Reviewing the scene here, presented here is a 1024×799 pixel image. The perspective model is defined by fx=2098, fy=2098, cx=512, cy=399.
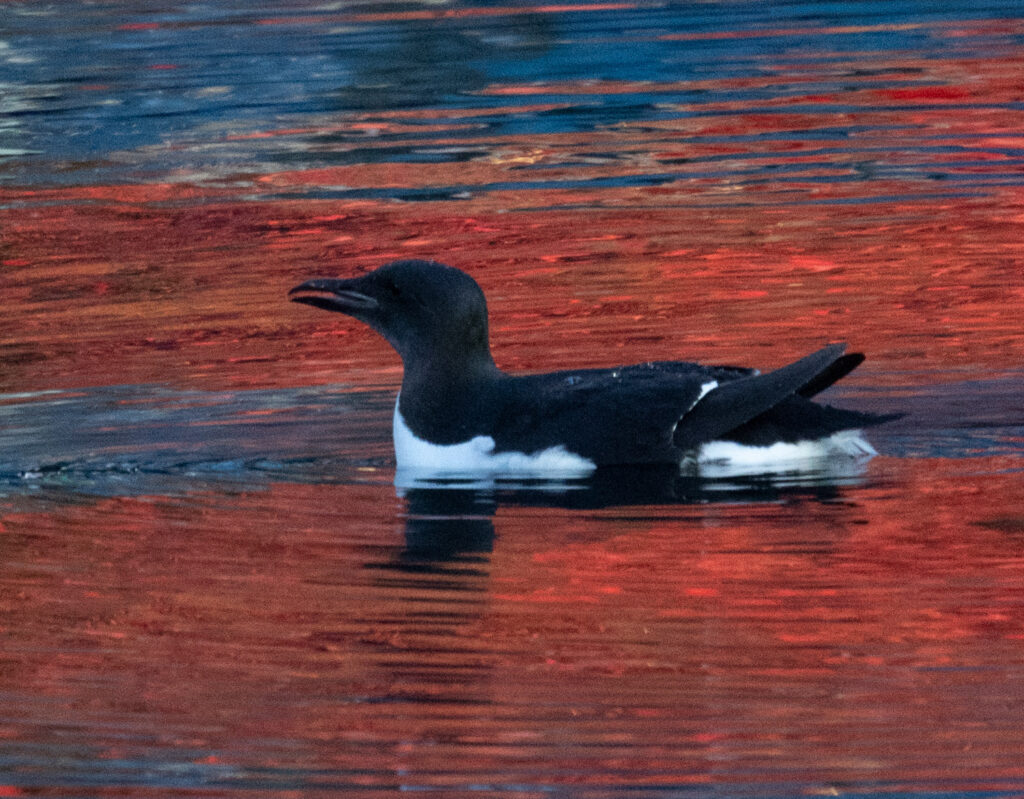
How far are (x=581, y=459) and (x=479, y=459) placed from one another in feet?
1.12

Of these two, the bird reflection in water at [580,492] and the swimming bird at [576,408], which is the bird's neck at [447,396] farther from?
the bird reflection in water at [580,492]

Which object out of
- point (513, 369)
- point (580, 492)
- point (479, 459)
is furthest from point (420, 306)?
point (513, 369)

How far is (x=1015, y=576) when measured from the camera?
553 centimetres

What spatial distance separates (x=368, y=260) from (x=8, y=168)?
375 centimetres

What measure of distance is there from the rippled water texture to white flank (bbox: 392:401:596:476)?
A: 0.40 ft

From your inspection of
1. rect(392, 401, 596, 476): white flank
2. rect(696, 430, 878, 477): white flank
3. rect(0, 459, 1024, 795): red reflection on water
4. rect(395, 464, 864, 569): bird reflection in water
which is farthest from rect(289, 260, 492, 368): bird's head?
rect(696, 430, 878, 477): white flank

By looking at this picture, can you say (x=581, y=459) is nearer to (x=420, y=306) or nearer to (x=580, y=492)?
(x=580, y=492)

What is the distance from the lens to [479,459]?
266 inches

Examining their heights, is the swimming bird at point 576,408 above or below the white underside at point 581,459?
above

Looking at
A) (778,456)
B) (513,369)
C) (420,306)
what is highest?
(420,306)

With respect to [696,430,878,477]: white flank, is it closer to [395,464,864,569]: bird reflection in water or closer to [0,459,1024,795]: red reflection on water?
[395,464,864,569]: bird reflection in water

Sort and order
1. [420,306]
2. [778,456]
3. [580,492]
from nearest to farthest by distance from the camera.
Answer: [580,492] < [778,456] < [420,306]

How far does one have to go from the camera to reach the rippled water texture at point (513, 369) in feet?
15.0

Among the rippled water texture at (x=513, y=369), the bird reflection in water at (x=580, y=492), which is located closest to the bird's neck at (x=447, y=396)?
the bird reflection in water at (x=580, y=492)
